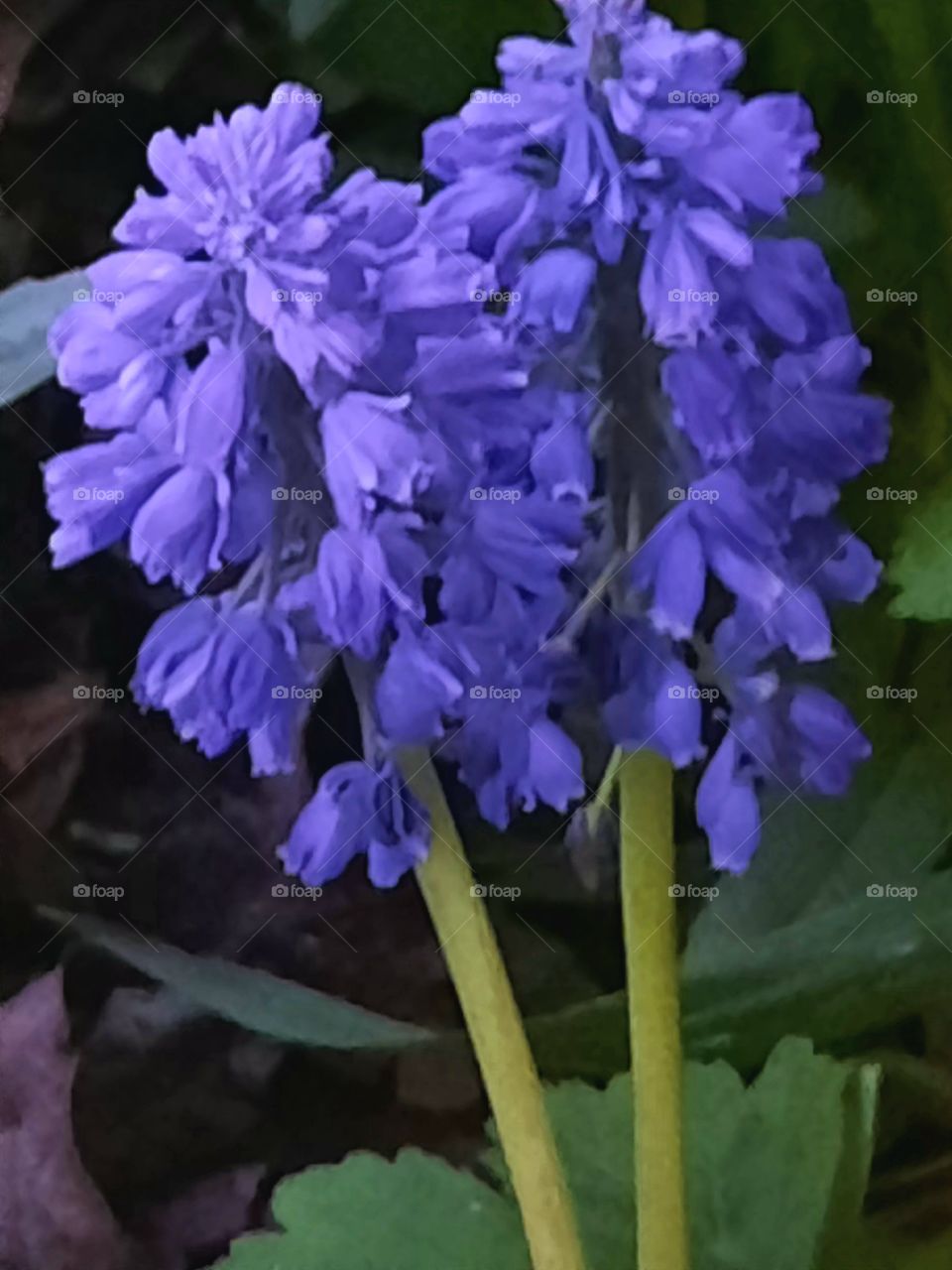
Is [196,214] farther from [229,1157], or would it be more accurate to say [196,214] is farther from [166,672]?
[229,1157]

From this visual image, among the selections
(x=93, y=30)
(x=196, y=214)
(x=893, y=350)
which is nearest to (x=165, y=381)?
(x=196, y=214)

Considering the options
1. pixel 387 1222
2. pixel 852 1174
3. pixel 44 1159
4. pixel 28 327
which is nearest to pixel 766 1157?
pixel 852 1174

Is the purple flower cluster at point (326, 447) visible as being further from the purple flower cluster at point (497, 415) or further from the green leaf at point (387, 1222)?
the green leaf at point (387, 1222)

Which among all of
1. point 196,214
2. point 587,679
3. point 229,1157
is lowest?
point 229,1157

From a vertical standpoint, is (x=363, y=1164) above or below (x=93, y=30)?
below

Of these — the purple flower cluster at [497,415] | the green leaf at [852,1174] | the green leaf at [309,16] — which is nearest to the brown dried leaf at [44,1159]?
the purple flower cluster at [497,415]

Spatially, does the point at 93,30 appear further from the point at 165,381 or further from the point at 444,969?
the point at 444,969
